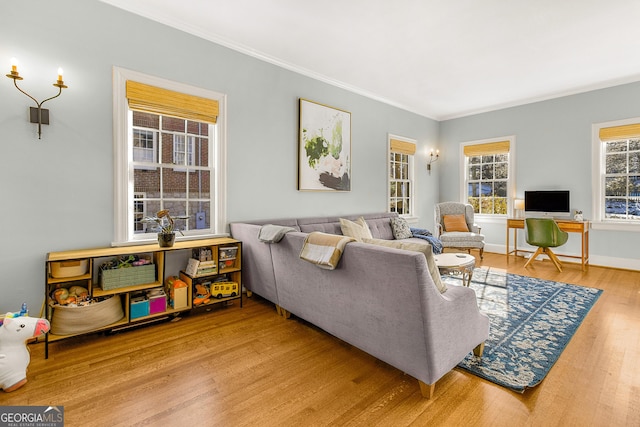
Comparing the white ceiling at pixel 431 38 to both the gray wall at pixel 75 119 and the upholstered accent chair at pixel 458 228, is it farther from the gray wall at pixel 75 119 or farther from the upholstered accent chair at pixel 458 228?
the upholstered accent chair at pixel 458 228

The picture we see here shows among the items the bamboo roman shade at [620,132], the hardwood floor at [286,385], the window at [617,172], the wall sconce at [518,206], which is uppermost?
the bamboo roman shade at [620,132]

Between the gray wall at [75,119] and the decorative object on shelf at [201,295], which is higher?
the gray wall at [75,119]

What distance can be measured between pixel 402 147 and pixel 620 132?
3241 millimetres

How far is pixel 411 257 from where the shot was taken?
1.63 m

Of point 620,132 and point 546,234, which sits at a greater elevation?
point 620,132

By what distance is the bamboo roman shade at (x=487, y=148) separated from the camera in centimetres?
589

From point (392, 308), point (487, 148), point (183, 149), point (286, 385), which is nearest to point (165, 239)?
point (183, 149)

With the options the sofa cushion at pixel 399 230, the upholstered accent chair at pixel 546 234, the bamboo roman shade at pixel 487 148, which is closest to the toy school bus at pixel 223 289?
the sofa cushion at pixel 399 230

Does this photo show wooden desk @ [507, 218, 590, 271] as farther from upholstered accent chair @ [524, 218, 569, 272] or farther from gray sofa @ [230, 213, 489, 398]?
gray sofa @ [230, 213, 489, 398]

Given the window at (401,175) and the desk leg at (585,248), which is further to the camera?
the window at (401,175)

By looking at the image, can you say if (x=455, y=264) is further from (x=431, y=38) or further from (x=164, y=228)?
(x=164, y=228)

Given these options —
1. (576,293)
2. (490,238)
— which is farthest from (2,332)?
(490,238)

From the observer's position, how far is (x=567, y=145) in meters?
5.19

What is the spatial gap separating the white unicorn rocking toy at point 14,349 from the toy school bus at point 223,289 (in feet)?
4.45
